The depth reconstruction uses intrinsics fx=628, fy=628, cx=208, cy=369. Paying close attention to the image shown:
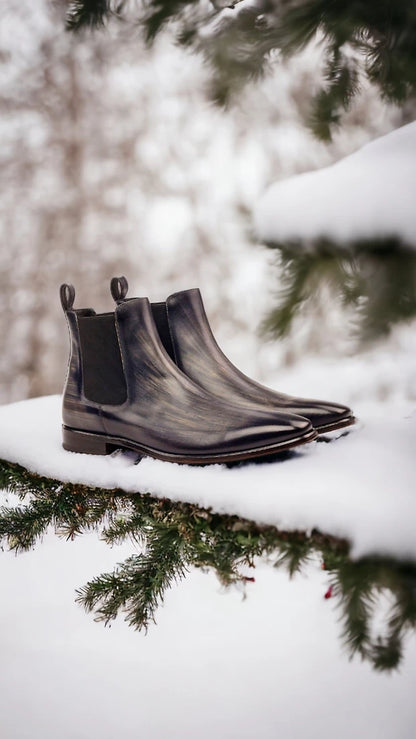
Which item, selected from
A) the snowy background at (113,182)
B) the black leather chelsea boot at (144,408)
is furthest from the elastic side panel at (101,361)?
the snowy background at (113,182)

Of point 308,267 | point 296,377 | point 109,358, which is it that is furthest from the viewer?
point 296,377

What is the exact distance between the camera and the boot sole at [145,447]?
542mm

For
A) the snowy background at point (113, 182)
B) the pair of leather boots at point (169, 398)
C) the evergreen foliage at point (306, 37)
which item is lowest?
the pair of leather boots at point (169, 398)

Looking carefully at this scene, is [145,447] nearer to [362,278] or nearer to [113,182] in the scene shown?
[362,278]

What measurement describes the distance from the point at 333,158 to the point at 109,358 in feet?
4.05

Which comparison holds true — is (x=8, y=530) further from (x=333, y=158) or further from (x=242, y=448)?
(x=333, y=158)

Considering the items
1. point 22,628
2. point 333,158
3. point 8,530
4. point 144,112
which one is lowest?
point 22,628

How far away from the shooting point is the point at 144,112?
1.90 meters

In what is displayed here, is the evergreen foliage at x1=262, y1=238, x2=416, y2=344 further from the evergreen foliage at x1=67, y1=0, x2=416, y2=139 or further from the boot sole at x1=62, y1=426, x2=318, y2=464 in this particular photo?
the evergreen foliage at x1=67, y1=0, x2=416, y2=139

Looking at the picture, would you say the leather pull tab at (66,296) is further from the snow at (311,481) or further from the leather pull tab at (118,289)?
the snow at (311,481)

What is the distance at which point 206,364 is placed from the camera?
0.68 meters

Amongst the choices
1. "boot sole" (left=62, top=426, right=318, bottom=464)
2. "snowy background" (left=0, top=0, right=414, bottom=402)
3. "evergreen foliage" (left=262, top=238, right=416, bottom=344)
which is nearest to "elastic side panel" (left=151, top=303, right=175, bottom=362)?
"boot sole" (left=62, top=426, right=318, bottom=464)

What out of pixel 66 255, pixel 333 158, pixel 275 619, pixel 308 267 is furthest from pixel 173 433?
pixel 66 255

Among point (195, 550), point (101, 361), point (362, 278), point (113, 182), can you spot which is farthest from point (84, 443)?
point (113, 182)
